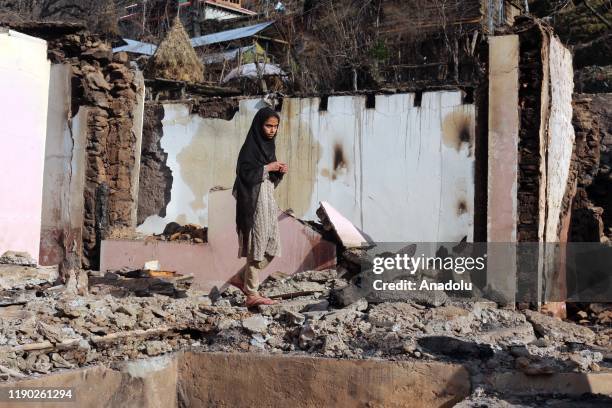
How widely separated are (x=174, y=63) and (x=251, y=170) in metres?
13.6

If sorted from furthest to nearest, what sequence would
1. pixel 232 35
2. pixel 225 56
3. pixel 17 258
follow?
pixel 232 35, pixel 225 56, pixel 17 258

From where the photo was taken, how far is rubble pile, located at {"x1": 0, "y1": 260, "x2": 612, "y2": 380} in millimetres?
4844

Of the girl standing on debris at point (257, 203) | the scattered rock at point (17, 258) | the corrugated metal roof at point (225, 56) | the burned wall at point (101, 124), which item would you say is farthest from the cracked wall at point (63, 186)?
the corrugated metal roof at point (225, 56)

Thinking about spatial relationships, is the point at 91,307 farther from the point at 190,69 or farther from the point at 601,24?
the point at 601,24

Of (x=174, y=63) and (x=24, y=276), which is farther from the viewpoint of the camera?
(x=174, y=63)

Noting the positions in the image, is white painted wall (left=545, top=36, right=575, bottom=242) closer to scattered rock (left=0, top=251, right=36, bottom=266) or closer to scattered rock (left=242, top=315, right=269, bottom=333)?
scattered rock (left=242, top=315, right=269, bottom=333)

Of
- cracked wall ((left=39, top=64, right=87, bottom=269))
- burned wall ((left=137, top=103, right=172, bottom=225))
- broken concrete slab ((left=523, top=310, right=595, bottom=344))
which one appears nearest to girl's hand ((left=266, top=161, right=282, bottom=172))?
broken concrete slab ((left=523, top=310, right=595, bottom=344))

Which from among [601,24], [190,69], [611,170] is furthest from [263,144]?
[601,24]

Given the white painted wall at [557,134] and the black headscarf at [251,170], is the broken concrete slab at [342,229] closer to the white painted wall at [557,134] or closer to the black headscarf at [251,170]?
the white painted wall at [557,134]

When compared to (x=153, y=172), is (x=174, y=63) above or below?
above

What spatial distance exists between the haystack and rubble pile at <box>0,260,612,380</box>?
527 inches

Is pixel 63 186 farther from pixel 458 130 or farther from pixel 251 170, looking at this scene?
pixel 458 130

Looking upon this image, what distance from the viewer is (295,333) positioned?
5477mm

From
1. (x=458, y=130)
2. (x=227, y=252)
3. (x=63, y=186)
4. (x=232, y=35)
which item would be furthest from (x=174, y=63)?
(x=227, y=252)
